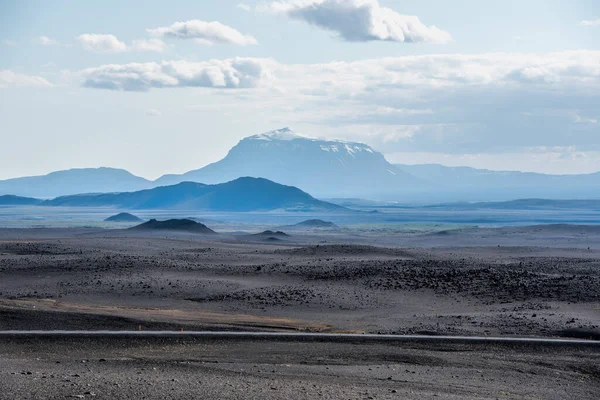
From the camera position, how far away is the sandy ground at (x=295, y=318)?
17.0 m

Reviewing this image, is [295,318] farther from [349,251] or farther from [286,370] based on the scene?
[349,251]

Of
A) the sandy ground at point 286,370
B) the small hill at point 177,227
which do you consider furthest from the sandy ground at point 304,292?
the small hill at point 177,227

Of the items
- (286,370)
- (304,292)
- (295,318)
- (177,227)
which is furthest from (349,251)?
(177,227)

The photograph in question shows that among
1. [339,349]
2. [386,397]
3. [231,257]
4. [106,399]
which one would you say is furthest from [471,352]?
[231,257]

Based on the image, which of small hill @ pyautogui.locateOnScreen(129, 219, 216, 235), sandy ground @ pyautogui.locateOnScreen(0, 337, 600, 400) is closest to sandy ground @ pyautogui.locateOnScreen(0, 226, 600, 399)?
sandy ground @ pyautogui.locateOnScreen(0, 337, 600, 400)

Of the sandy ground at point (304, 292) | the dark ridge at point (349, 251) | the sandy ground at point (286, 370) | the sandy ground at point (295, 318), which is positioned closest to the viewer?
the sandy ground at point (286, 370)

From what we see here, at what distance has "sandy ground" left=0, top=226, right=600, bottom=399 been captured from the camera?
16969 mm

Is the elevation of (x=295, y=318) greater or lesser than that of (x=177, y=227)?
lesser

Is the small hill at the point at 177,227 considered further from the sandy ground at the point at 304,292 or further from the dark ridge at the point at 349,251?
the dark ridge at the point at 349,251

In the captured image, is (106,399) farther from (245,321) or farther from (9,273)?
(9,273)

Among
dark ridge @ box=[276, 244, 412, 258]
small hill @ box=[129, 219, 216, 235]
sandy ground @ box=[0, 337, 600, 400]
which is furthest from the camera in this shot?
small hill @ box=[129, 219, 216, 235]

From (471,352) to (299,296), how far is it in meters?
14.5

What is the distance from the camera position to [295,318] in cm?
3080

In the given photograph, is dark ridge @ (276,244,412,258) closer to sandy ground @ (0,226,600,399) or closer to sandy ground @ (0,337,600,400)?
sandy ground @ (0,226,600,399)
